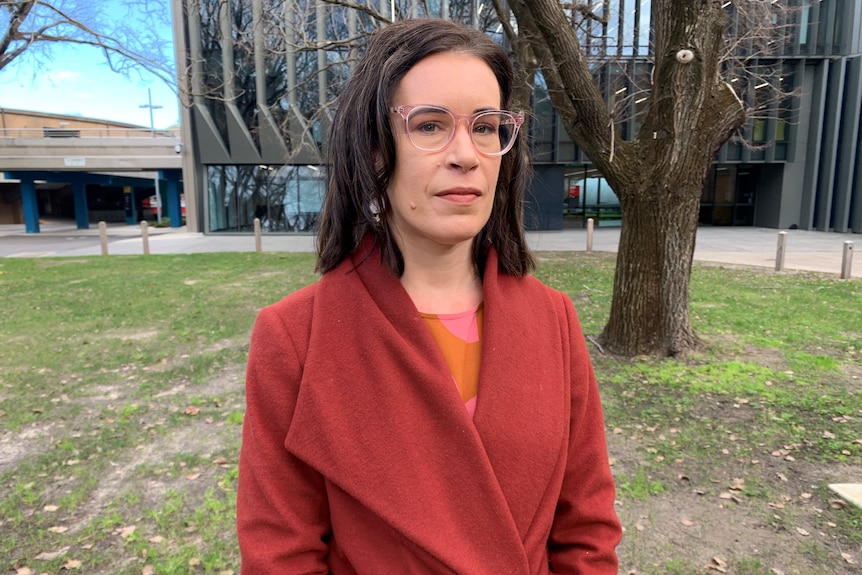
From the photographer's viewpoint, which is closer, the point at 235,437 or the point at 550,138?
the point at 235,437

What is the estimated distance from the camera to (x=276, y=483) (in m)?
1.24

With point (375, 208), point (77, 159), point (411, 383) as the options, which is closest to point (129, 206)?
point (77, 159)

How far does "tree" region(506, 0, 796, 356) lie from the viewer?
216 inches

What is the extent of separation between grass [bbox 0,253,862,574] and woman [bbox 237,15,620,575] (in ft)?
7.21

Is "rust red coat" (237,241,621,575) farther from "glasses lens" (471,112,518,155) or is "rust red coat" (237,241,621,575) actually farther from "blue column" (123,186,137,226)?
"blue column" (123,186,137,226)

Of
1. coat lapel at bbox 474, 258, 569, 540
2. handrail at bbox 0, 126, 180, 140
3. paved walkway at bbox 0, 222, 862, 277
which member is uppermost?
handrail at bbox 0, 126, 180, 140

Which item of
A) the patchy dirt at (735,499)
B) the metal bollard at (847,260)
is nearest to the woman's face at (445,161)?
the patchy dirt at (735,499)

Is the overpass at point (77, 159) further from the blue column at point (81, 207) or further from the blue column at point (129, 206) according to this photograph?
the blue column at point (129, 206)

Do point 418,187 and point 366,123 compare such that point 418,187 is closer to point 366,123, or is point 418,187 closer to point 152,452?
point 366,123

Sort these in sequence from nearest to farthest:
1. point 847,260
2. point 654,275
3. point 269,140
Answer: point 654,275, point 847,260, point 269,140

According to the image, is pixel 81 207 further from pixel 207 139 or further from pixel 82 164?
pixel 207 139

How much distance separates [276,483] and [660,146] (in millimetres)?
5513

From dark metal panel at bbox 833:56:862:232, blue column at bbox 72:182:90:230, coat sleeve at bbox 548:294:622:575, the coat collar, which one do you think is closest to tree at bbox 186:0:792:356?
coat sleeve at bbox 548:294:622:575

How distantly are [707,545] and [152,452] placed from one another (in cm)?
386
